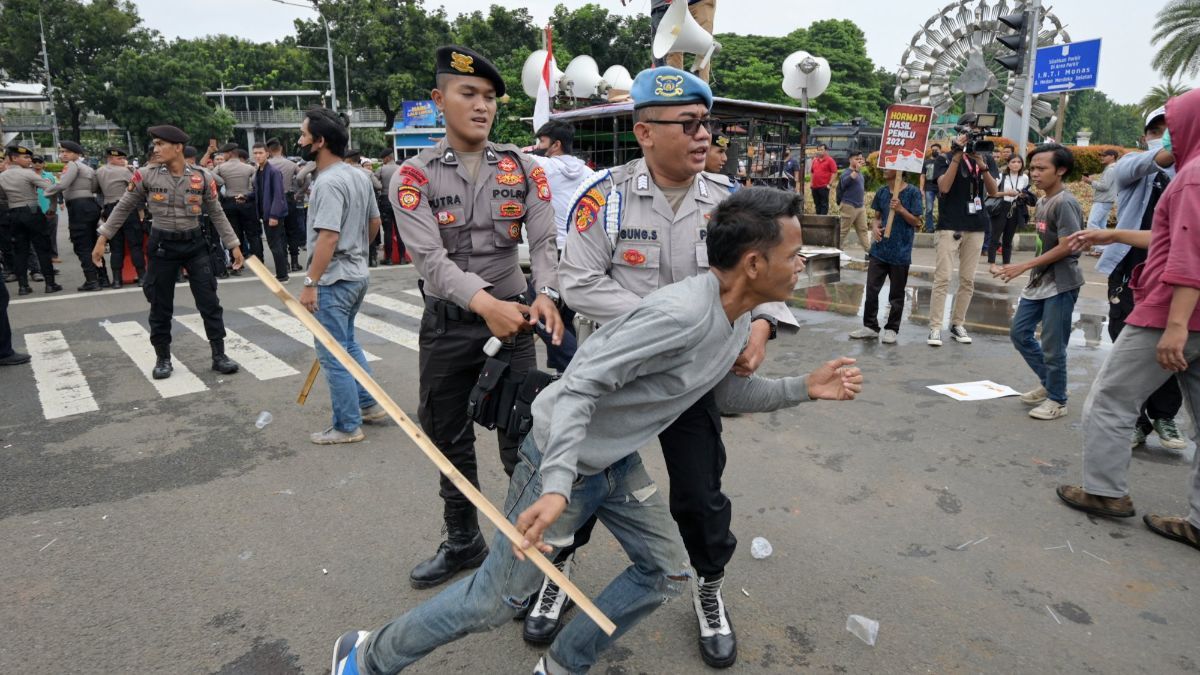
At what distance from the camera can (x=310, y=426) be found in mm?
5141

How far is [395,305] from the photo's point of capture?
9.42 metres

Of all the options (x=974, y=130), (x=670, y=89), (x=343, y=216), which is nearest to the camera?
(x=670, y=89)

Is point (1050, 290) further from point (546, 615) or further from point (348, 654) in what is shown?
point (348, 654)

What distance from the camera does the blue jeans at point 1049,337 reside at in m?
4.91

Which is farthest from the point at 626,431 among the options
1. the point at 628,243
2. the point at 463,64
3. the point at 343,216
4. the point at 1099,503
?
the point at 343,216

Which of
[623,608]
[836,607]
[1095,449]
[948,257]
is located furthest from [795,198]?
[948,257]

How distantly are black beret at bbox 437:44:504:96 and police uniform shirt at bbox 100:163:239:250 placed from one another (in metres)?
3.68

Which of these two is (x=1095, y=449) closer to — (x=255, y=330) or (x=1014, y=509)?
(x=1014, y=509)

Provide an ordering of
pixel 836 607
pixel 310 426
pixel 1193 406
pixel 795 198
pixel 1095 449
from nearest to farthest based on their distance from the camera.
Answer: pixel 795 198 → pixel 836 607 → pixel 1193 406 → pixel 1095 449 → pixel 310 426

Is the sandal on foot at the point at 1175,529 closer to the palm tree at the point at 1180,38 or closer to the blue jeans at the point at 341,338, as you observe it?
the blue jeans at the point at 341,338

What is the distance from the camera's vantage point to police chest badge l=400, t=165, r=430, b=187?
2.89 m

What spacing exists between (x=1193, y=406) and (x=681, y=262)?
2676mm

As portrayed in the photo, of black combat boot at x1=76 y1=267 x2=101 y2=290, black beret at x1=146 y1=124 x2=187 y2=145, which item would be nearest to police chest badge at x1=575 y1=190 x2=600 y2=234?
black beret at x1=146 y1=124 x2=187 y2=145

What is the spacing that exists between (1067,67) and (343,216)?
61.6ft
